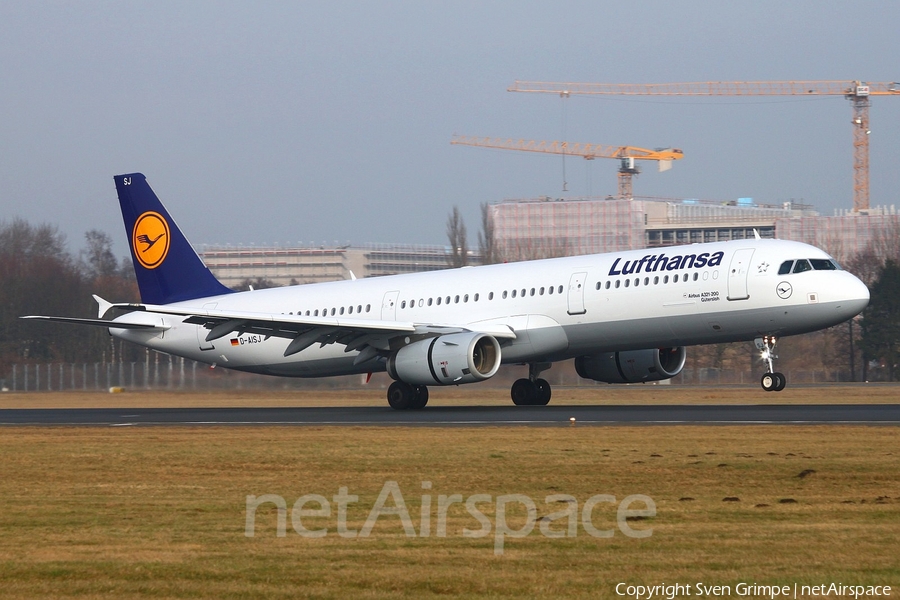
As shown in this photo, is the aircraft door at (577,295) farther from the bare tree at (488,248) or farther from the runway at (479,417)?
the bare tree at (488,248)

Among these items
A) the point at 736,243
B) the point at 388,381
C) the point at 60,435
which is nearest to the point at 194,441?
the point at 60,435

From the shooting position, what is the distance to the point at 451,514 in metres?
11.7

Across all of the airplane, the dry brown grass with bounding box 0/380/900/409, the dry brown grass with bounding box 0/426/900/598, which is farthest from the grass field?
the dry brown grass with bounding box 0/380/900/409

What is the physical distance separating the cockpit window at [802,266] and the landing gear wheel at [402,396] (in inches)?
395

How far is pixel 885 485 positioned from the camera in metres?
13.4

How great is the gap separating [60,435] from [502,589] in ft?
53.2

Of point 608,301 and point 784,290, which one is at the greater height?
point 784,290

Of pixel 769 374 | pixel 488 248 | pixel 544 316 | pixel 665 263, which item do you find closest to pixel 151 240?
pixel 544 316

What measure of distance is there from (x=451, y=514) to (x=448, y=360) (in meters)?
17.0

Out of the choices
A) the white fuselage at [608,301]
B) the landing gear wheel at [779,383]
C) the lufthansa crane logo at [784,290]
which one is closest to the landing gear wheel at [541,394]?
the white fuselage at [608,301]

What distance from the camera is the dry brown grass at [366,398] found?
36.5 metres

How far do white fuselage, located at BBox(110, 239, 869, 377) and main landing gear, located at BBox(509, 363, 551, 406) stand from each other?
7.08 ft

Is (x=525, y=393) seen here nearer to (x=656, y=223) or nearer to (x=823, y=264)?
(x=823, y=264)

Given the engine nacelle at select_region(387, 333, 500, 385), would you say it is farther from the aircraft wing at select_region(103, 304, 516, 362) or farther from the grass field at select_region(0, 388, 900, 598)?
the grass field at select_region(0, 388, 900, 598)
